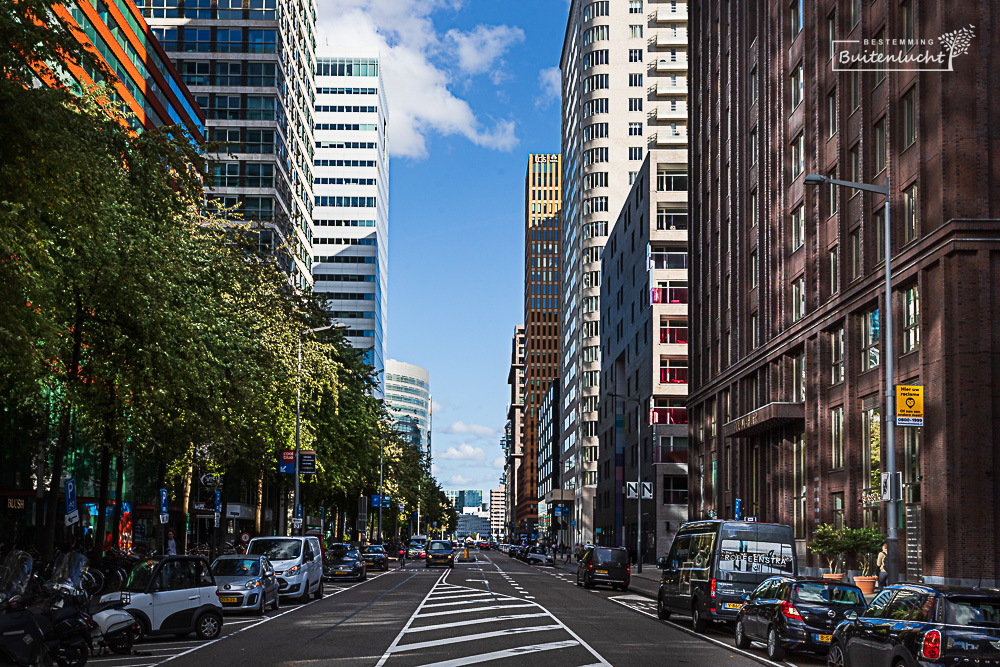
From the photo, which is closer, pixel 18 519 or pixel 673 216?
pixel 18 519

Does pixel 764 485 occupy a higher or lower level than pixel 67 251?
lower

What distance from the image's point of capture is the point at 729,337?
6262 centimetres

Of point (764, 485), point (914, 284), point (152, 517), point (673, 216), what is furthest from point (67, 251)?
point (673, 216)

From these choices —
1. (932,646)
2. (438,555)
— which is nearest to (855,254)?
(932,646)

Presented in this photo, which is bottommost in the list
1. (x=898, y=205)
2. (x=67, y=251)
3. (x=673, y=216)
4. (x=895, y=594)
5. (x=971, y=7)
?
(x=895, y=594)

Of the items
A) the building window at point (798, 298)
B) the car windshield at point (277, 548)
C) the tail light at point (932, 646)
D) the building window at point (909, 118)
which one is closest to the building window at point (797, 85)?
the building window at point (798, 298)

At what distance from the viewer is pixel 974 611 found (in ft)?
44.6

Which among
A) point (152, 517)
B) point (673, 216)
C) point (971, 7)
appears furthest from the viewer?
point (673, 216)

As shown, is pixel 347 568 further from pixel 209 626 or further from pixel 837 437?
pixel 209 626

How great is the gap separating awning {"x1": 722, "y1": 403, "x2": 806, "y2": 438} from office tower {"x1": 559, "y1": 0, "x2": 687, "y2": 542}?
245 feet

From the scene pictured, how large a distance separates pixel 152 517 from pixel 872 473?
4018 cm

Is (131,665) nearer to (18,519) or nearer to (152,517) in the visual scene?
(18,519)

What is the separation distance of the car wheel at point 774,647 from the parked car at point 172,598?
10.6m

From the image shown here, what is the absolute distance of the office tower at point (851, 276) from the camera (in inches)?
1287
